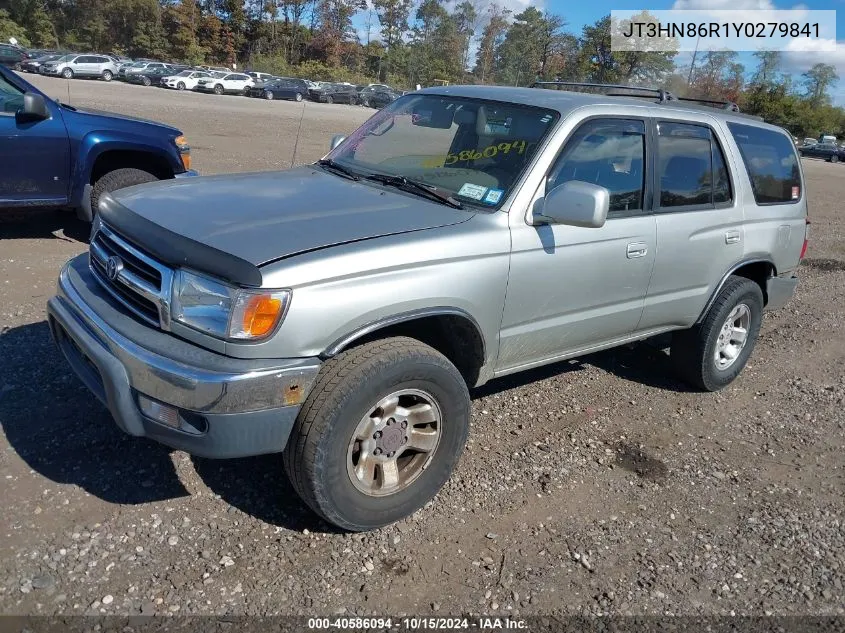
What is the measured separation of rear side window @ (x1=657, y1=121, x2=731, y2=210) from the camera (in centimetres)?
426

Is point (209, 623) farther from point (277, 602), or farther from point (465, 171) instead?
point (465, 171)

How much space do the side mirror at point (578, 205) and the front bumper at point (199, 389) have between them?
139 centimetres

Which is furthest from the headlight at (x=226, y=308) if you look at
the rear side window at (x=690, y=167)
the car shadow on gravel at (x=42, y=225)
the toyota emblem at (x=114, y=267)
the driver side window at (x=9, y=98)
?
the car shadow on gravel at (x=42, y=225)

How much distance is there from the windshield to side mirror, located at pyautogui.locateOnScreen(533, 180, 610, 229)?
0.27 meters

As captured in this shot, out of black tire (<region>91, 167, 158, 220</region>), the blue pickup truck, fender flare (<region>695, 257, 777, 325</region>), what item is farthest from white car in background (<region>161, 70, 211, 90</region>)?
fender flare (<region>695, 257, 777, 325</region>)

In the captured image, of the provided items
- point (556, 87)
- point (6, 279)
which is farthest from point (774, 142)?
point (6, 279)

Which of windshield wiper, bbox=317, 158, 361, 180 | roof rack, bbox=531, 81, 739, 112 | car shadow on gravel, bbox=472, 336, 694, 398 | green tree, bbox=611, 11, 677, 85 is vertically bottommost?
car shadow on gravel, bbox=472, 336, 694, 398

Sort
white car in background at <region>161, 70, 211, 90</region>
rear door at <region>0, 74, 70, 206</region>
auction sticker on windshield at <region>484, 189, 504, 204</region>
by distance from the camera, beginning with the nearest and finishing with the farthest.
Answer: auction sticker on windshield at <region>484, 189, 504, 204</region>
rear door at <region>0, 74, 70, 206</region>
white car in background at <region>161, 70, 211, 90</region>

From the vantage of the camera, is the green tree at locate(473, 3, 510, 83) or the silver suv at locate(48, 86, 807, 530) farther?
the green tree at locate(473, 3, 510, 83)

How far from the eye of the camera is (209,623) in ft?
8.47

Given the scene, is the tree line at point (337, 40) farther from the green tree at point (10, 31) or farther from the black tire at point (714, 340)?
the black tire at point (714, 340)

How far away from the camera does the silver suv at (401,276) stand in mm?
2715

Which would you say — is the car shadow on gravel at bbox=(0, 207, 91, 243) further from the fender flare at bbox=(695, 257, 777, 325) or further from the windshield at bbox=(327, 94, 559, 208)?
the fender flare at bbox=(695, 257, 777, 325)

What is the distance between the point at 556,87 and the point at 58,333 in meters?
4.13
